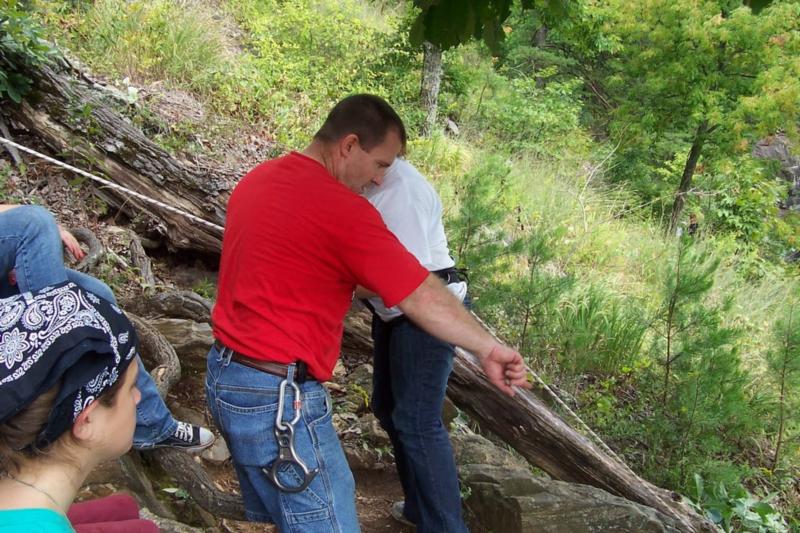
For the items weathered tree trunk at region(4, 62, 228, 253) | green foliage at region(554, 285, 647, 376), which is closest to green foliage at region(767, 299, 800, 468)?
green foliage at region(554, 285, 647, 376)

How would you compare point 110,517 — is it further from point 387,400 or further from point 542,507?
point 542,507

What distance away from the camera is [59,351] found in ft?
4.13

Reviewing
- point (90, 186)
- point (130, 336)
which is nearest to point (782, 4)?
point (90, 186)

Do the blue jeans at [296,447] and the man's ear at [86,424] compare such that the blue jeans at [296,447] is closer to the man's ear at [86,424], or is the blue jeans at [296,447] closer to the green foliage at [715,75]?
the man's ear at [86,424]

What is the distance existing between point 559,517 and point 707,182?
842 cm

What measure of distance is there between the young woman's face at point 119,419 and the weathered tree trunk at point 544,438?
8.42 feet

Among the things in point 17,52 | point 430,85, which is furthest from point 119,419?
point 430,85

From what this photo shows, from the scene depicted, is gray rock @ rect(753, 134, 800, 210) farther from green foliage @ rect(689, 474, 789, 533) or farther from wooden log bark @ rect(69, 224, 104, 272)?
wooden log bark @ rect(69, 224, 104, 272)

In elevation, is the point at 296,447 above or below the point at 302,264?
below

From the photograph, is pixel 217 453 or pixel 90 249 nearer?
pixel 217 453

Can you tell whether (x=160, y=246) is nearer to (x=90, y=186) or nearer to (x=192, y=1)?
(x=90, y=186)

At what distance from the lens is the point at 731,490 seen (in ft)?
14.0

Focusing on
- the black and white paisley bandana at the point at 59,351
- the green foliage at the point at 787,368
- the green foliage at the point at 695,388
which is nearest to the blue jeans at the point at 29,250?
the black and white paisley bandana at the point at 59,351

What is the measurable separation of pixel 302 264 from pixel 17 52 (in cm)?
408
